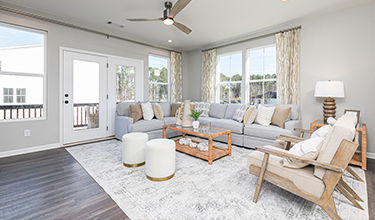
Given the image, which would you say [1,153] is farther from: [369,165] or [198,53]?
[369,165]

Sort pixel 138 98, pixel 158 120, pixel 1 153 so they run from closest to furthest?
pixel 1 153 < pixel 158 120 < pixel 138 98

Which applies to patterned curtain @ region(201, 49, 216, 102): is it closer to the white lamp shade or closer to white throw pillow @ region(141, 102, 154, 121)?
white throw pillow @ region(141, 102, 154, 121)

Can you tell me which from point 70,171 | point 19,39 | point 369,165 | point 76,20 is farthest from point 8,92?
point 369,165

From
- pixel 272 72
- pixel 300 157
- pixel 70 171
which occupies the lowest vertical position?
pixel 70 171

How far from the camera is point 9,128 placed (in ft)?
10.7

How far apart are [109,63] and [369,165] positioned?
5.65 metres

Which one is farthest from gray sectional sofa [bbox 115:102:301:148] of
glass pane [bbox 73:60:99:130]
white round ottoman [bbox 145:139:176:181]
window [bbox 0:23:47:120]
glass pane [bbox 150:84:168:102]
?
white round ottoman [bbox 145:139:176:181]

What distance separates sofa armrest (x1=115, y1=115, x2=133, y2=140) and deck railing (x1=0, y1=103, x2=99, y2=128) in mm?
709

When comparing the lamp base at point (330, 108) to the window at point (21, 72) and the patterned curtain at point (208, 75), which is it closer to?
the patterned curtain at point (208, 75)

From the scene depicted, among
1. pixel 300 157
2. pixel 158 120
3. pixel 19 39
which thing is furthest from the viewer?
pixel 158 120

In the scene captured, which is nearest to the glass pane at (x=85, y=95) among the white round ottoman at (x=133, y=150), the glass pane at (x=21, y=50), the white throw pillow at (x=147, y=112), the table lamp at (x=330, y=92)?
the glass pane at (x=21, y=50)

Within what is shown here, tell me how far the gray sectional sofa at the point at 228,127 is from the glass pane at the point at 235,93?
0.71 meters

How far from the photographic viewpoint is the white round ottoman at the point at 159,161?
2154mm

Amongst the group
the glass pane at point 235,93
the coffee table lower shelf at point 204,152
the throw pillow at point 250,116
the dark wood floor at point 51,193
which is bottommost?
the dark wood floor at point 51,193
